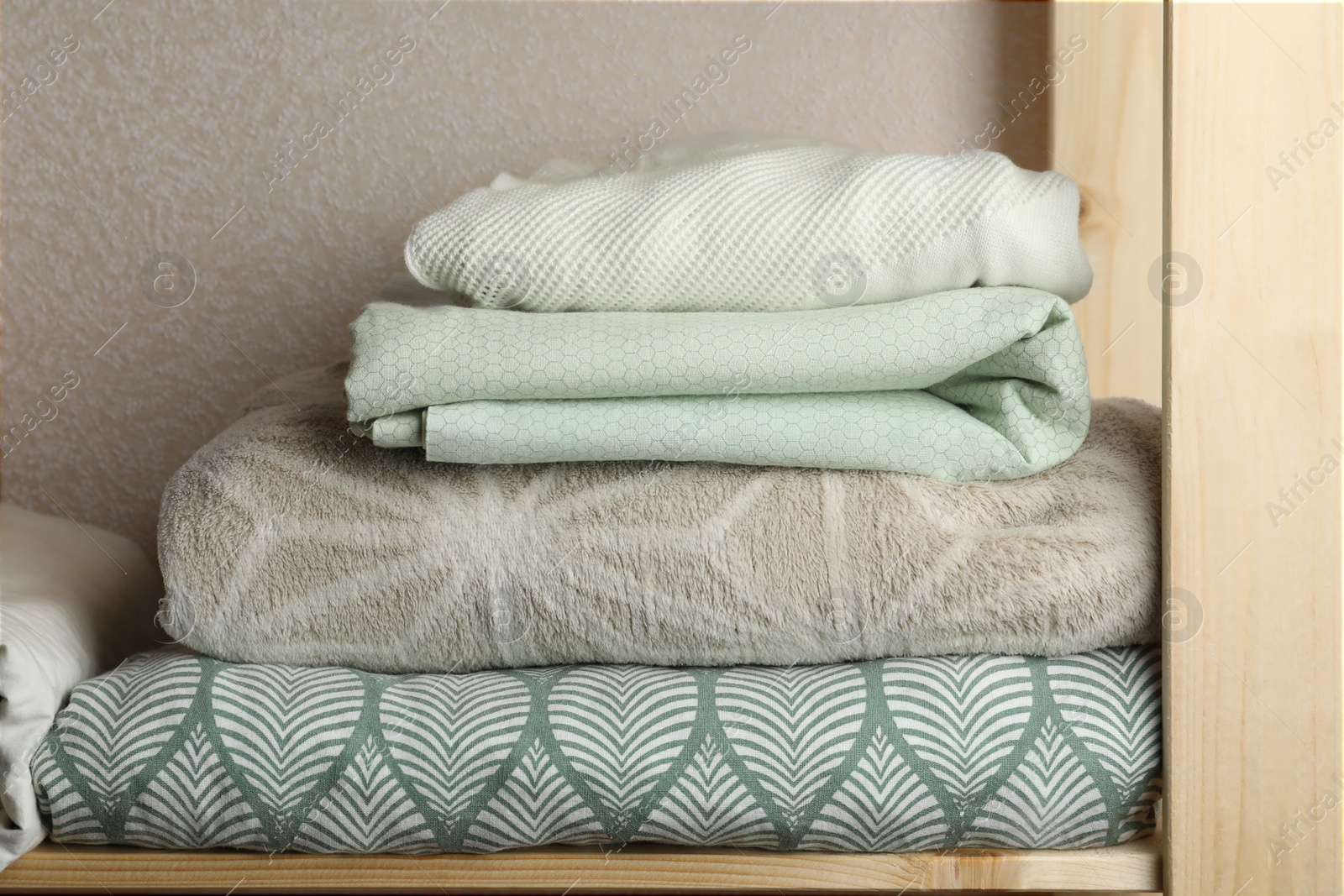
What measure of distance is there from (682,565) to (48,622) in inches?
10.9

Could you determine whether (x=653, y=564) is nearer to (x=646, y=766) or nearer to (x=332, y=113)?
(x=646, y=766)

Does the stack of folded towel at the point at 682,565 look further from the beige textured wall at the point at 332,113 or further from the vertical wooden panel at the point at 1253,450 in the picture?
the beige textured wall at the point at 332,113

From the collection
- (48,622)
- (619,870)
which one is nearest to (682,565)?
(619,870)

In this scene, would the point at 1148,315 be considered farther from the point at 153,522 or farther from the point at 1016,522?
the point at 153,522

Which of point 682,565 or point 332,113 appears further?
point 332,113

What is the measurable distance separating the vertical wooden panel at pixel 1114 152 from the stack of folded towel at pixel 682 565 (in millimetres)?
249

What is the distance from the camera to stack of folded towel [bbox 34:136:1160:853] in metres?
0.38

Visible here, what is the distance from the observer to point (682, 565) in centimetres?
40

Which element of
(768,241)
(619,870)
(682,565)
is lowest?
(619,870)

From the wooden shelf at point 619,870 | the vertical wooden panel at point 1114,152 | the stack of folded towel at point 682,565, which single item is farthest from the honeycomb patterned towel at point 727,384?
the vertical wooden panel at point 1114,152

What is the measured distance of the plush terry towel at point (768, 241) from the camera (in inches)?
16.3

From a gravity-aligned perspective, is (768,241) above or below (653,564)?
above

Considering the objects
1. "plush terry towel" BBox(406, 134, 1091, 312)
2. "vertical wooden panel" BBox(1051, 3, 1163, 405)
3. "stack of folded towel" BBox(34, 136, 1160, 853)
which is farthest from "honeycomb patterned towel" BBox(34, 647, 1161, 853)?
"vertical wooden panel" BBox(1051, 3, 1163, 405)

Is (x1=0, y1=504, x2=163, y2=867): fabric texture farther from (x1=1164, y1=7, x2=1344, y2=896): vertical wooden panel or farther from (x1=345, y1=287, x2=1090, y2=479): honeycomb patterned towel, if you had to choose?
(x1=1164, y1=7, x2=1344, y2=896): vertical wooden panel
